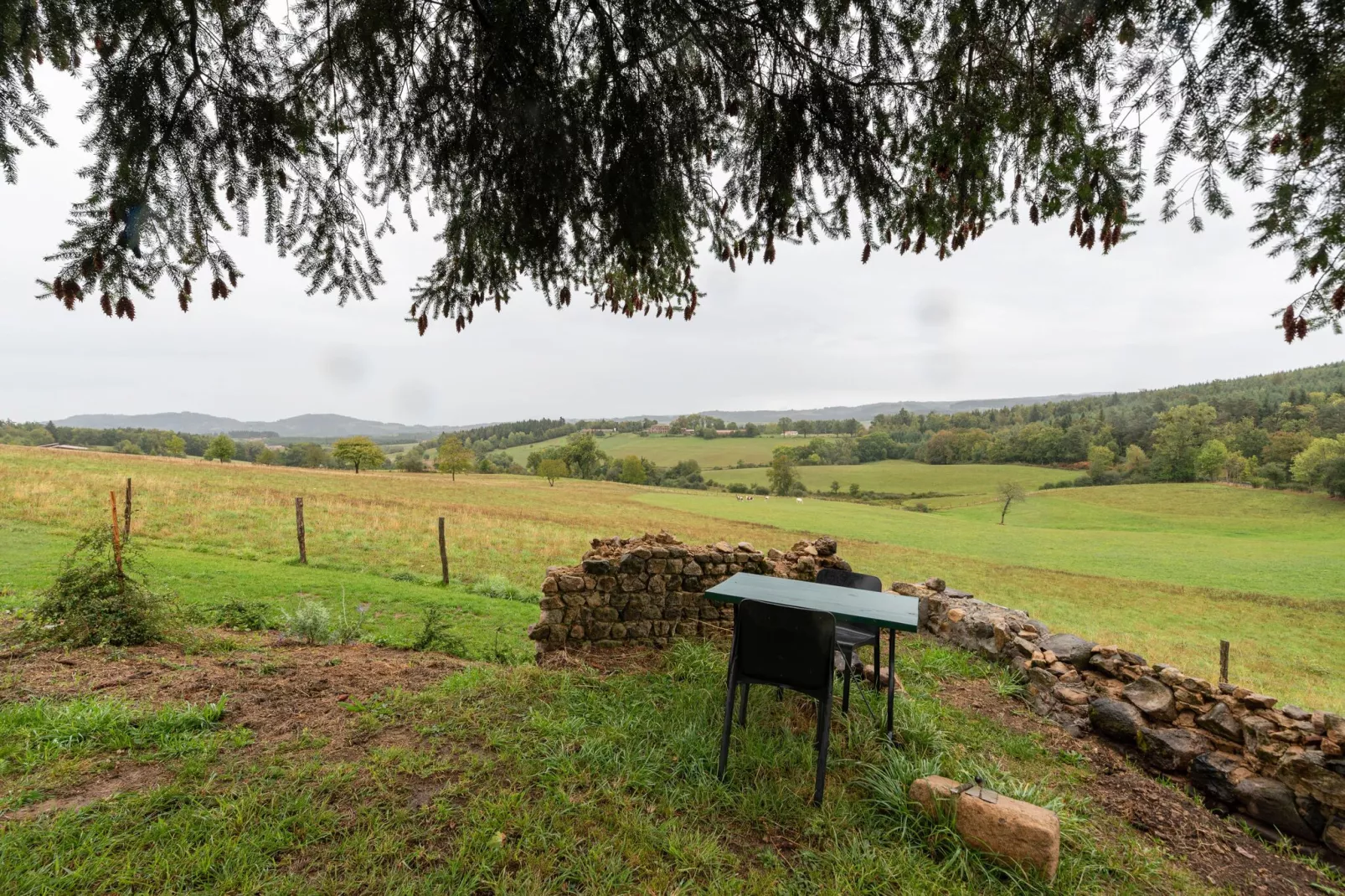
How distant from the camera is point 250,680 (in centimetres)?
423

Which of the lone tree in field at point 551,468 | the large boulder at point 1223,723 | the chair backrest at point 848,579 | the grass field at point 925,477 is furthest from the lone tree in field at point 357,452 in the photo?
the large boulder at point 1223,723

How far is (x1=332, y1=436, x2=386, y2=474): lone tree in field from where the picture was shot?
189ft

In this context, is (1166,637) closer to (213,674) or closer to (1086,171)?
(1086,171)

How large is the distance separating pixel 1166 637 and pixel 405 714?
60.1 ft

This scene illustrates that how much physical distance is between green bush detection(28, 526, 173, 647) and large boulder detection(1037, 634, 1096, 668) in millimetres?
9111

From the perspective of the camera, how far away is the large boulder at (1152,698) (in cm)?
450

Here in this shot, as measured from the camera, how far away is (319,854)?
91.4 inches

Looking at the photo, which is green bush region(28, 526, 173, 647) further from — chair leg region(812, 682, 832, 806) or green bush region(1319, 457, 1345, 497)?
green bush region(1319, 457, 1345, 497)

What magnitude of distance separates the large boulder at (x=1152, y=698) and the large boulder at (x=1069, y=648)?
2.08ft

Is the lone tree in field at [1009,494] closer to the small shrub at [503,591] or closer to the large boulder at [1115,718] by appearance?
the small shrub at [503,591]

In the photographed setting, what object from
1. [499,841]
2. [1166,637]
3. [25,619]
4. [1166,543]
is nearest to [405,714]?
[499,841]

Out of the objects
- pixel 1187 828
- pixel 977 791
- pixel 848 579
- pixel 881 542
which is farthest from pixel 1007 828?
pixel 881 542

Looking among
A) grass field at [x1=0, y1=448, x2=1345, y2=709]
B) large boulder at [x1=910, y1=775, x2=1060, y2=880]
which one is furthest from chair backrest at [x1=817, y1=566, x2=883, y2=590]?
grass field at [x1=0, y1=448, x2=1345, y2=709]

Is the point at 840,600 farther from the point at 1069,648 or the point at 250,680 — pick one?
the point at 250,680
